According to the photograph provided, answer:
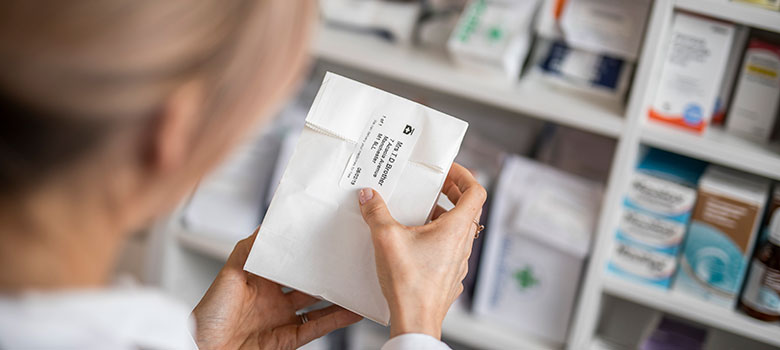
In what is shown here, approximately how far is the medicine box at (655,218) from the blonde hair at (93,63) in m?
0.97

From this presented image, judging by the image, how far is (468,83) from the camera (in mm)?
1258

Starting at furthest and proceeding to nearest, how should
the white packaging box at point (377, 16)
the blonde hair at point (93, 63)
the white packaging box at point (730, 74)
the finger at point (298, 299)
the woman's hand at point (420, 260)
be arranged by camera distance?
the white packaging box at point (377, 16) < the white packaging box at point (730, 74) < the finger at point (298, 299) < the woman's hand at point (420, 260) < the blonde hair at point (93, 63)

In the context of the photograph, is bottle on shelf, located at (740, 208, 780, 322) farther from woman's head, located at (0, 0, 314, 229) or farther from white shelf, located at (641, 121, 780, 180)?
woman's head, located at (0, 0, 314, 229)

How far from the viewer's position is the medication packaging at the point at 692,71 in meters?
1.13

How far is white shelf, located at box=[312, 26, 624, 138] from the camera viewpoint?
1.20 m

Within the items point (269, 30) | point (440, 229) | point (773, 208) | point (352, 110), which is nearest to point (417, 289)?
point (440, 229)

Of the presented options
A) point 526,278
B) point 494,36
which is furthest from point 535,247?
point 494,36

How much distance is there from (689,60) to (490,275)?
0.56 m

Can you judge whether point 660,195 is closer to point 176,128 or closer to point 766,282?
point 766,282

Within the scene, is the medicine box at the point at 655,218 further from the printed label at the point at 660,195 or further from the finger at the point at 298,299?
the finger at the point at 298,299

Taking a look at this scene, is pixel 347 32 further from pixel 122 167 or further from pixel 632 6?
pixel 122 167

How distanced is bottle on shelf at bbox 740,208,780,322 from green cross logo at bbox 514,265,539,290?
387mm

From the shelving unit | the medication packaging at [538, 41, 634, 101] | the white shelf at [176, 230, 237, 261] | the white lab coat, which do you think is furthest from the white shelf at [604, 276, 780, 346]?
the white lab coat

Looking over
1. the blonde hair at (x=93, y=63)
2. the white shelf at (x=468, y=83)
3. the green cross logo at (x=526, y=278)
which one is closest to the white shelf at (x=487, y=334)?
the green cross logo at (x=526, y=278)
